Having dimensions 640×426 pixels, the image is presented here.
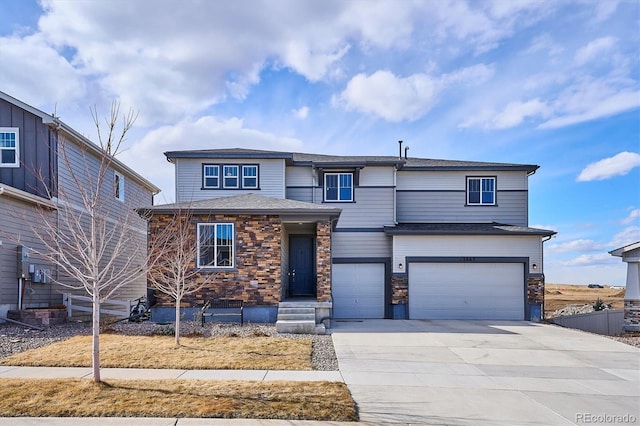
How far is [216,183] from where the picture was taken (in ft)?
58.8

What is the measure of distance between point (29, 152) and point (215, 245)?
6.97m

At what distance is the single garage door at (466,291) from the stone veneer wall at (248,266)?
6.08 meters

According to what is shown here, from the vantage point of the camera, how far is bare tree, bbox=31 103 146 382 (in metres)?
6.90

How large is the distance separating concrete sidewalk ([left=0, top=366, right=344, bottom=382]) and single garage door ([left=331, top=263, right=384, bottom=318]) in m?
9.72

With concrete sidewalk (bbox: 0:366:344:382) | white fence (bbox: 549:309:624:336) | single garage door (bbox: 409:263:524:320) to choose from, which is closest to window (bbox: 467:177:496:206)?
single garage door (bbox: 409:263:524:320)

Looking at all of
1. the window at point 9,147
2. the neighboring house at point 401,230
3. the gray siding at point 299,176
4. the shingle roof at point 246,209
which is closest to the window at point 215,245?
the shingle roof at point 246,209

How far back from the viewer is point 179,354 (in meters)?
8.63

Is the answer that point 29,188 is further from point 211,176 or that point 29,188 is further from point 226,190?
point 226,190

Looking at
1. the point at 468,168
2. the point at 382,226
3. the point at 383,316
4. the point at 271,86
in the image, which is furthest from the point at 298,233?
the point at 468,168

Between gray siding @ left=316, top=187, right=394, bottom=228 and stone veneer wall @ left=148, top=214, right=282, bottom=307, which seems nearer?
stone veneer wall @ left=148, top=214, right=282, bottom=307

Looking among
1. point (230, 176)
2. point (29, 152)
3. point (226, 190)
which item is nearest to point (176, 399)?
point (29, 152)

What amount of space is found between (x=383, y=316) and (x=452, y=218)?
5.18 metres

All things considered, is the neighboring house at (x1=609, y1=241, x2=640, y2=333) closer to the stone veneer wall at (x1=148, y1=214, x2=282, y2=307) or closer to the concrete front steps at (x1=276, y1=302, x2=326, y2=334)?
the concrete front steps at (x1=276, y1=302, x2=326, y2=334)

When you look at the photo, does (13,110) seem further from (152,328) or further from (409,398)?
(409,398)
